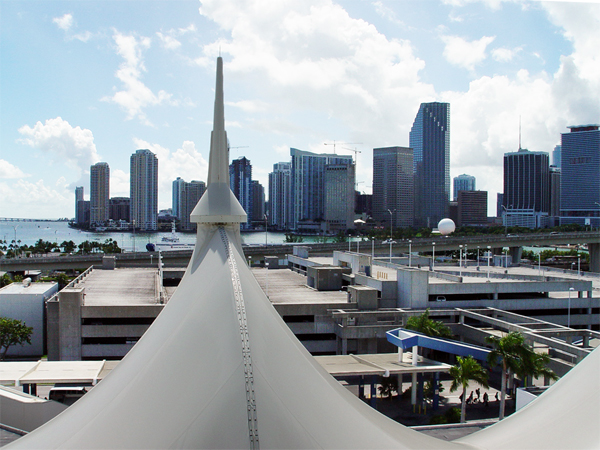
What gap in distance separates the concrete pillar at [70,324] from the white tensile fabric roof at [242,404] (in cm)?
2479

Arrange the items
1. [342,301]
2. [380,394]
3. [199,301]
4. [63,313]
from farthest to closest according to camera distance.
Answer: [342,301]
[63,313]
[380,394]
[199,301]

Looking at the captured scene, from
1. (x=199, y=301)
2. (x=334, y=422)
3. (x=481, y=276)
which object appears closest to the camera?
(x=334, y=422)

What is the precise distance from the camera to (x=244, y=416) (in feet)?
26.3

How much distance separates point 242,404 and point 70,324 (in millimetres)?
30332

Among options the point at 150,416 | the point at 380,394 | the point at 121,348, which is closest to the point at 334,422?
the point at 150,416

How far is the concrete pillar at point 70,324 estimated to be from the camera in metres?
33.7

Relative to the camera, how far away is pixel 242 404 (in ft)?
27.0

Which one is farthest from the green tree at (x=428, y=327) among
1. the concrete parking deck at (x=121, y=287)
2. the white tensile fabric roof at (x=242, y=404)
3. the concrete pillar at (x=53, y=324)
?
the concrete pillar at (x=53, y=324)

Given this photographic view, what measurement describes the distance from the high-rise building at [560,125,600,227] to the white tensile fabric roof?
182361 mm

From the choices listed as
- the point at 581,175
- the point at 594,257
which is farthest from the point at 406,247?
the point at 581,175

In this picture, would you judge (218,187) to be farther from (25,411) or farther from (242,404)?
(242,404)

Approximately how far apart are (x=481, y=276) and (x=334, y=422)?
1975 inches

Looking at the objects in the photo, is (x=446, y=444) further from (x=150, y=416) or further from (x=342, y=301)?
(x=342, y=301)

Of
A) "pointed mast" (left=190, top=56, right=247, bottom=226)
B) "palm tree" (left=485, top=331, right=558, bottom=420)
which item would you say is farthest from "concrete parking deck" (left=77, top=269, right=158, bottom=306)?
"palm tree" (left=485, top=331, right=558, bottom=420)
